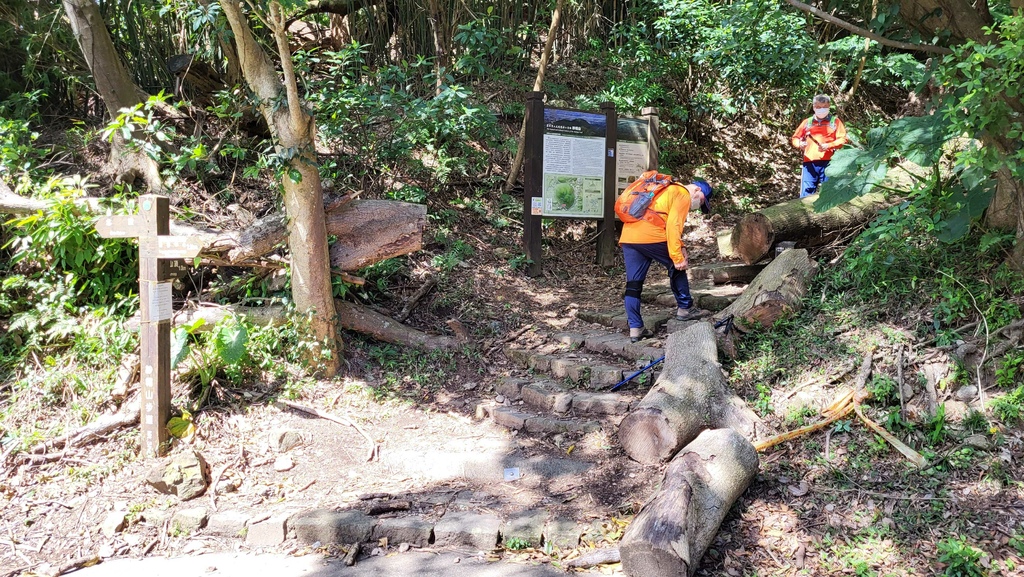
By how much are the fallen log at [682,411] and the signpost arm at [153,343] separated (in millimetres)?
3419

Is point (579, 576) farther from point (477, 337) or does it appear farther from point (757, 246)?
point (757, 246)

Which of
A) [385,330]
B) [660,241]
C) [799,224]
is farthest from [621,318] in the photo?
[385,330]

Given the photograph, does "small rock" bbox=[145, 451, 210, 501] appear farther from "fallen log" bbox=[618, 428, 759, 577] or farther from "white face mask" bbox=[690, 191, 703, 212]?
"white face mask" bbox=[690, 191, 703, 212]

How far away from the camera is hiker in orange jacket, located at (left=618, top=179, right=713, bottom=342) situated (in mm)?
5938

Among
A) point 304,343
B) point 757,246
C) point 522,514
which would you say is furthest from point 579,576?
point 757,246

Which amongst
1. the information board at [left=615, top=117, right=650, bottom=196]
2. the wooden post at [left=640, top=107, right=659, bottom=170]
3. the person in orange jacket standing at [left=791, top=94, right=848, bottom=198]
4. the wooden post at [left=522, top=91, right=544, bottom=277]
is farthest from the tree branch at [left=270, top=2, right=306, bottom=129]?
the person in orange jacket standing at [left=791, top=94, right=848, bottom=198]

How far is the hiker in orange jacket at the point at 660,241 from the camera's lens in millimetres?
5938

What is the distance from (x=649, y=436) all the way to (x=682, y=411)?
0.27 m

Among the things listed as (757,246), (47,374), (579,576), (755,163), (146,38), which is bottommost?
(579,576)

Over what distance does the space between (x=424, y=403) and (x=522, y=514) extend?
206 cm

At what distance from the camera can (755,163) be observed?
12.6 m

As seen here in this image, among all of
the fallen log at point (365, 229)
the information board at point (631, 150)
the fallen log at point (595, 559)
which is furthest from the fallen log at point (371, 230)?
the fallen log at point (595, 559)

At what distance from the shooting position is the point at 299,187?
5.88m

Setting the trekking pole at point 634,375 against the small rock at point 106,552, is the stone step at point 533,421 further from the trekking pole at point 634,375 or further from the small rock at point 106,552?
the small rock at point 106,552
